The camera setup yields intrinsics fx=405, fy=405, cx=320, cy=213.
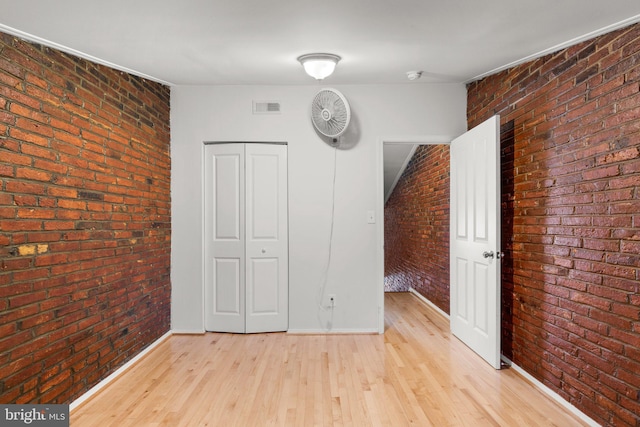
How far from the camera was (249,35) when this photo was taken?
2.57 m

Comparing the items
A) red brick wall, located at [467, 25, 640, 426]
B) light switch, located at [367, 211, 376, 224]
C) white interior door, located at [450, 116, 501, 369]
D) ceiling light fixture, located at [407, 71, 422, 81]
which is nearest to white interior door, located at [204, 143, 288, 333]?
light switch, located at [367, 211, 376, 224]

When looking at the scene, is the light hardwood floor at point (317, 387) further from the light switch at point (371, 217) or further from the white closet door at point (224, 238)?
the light switch at point (371, 217)

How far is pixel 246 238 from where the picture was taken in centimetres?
390

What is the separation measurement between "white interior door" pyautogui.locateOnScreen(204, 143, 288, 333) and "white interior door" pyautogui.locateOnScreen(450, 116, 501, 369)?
1.61 metres

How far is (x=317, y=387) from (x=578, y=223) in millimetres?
1911

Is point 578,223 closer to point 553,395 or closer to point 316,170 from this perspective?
point 553,395

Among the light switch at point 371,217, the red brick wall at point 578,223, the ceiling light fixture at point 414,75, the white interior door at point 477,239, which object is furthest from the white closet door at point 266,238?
the red brick wall at point 578,223

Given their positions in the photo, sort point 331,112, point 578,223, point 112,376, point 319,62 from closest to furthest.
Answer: point 578,223, point 112,376, point 319,62, point 331,112

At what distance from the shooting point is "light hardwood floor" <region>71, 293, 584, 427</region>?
2.30 meters

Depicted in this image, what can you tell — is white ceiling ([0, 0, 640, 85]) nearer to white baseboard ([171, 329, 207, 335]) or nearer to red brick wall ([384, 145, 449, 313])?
red brick wall ([384, 145, 449, 313])

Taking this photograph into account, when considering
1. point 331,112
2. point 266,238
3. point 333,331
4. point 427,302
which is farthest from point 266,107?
point 427,302

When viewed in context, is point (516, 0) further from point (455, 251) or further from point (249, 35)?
point (455, 251)

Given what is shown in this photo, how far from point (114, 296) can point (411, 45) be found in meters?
2.73

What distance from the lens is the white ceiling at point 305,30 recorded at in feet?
6.87
